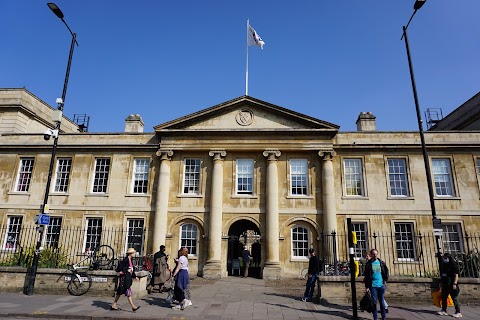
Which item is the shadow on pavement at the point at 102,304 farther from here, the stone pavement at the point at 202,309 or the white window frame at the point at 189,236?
the white window frame at the point at 189,236

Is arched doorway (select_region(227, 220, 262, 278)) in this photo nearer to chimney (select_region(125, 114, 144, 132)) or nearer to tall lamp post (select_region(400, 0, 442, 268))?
chimney (select_region(125, 114, 144, 132))

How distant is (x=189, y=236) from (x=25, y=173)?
40.4ft

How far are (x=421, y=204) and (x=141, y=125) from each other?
20.6m

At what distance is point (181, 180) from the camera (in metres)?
A: 21.3

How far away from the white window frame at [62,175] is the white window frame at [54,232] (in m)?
1.97

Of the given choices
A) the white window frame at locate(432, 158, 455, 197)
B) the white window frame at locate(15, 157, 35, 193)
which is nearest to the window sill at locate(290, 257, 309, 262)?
the white window frame at locate(432, 158, 455, 197)

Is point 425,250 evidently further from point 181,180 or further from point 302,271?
point 181,180

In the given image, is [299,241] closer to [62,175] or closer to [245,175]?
[245,175]

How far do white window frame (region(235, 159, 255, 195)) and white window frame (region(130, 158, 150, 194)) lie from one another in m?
6.05

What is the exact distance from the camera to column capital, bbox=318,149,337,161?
67.1ft

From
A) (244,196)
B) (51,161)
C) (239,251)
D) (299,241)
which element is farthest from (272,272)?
(51,161)

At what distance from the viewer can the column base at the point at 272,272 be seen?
18609 millimetres

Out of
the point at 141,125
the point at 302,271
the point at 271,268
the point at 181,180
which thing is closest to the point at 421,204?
the point at 302,271

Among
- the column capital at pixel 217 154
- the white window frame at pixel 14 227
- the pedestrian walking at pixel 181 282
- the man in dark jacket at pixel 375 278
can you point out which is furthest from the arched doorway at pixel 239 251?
the white window frame at pixel 14 227
